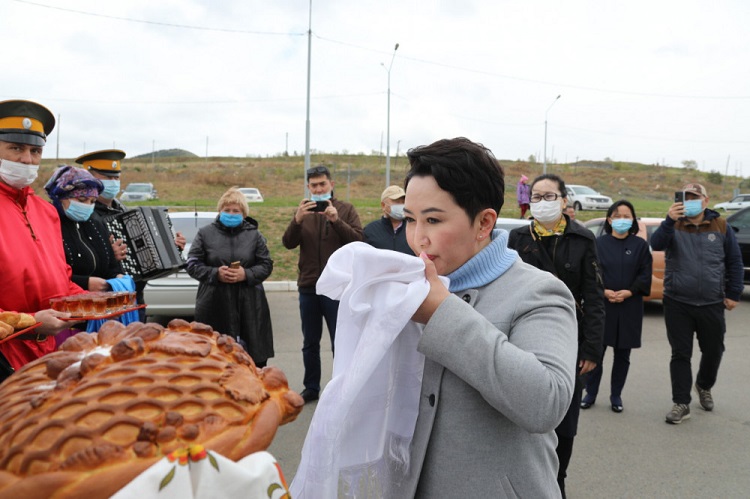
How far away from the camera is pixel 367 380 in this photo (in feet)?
4.70

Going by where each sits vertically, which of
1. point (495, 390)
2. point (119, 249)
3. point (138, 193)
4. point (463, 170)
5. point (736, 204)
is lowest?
point (138, 193)

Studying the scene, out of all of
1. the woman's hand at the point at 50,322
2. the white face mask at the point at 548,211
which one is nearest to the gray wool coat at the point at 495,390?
the woman's hand at the point at 50,322

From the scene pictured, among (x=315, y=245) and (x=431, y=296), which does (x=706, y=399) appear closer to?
(x=315, y=245)

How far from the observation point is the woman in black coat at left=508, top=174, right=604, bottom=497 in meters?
3.73

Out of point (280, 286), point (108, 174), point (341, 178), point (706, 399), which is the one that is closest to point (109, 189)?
point (108, 174)

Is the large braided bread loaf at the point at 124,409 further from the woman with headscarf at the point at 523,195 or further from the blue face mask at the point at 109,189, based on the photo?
the woman with headscarf at the point at 523,195

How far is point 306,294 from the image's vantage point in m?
5.45

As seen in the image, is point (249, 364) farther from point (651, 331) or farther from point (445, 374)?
point (651, 331)

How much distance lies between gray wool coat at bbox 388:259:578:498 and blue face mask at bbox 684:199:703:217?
4.34m

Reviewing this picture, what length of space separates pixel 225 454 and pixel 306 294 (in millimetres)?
4575

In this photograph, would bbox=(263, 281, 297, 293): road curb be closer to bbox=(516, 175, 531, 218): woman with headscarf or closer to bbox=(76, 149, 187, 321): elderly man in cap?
bbox=(76, 149, 187, 321): elderly man in cap

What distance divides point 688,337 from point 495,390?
4578 mm

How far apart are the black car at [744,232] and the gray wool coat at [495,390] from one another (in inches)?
450

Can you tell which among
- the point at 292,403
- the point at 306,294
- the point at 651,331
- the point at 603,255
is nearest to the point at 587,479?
the point at 603,255
